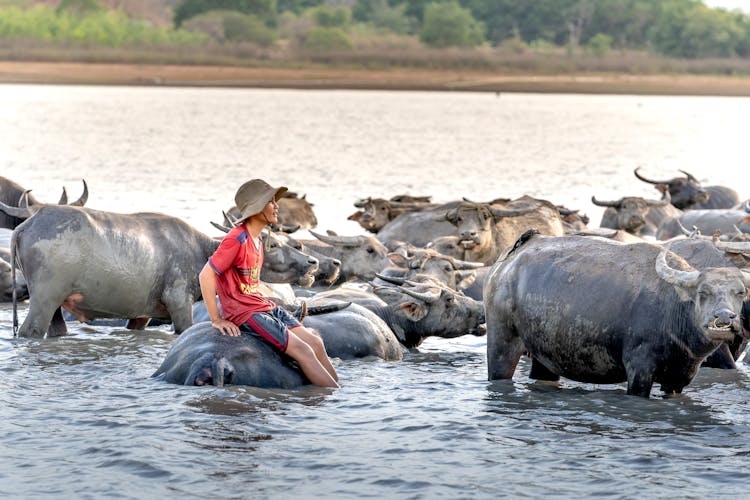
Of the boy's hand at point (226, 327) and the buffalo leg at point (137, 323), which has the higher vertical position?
the boy's hand at point (226, 327)

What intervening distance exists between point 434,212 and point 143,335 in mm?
6588

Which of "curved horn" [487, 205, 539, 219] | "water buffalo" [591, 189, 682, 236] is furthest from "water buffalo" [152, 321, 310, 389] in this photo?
"water buffalo" [591, 189, 682, 236]

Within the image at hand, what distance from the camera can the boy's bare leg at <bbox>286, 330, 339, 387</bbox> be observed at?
361 inches

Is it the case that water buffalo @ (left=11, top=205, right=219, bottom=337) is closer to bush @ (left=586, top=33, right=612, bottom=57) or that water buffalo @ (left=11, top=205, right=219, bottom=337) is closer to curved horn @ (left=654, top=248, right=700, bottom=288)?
curved horn @ (left=654, top=248, right=700, bottom=288)

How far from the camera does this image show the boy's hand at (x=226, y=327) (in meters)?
9.10

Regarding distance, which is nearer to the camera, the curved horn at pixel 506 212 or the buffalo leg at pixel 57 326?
the buffalo leg at pixel 57 326

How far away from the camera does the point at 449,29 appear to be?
126m

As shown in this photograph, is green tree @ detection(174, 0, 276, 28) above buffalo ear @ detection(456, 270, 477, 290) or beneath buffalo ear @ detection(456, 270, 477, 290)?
above

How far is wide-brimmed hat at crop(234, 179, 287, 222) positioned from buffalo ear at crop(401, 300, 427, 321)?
8.83 feet

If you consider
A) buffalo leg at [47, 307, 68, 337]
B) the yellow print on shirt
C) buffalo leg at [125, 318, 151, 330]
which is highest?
the yellow print on shirt

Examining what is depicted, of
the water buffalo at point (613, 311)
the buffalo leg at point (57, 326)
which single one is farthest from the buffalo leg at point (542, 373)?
the buffalo leg at point (57, 326)

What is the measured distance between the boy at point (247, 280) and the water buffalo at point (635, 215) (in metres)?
12.5

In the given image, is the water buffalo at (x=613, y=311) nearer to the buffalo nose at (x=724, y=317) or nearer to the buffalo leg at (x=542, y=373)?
the buffalo nose at (x=724, y=317)

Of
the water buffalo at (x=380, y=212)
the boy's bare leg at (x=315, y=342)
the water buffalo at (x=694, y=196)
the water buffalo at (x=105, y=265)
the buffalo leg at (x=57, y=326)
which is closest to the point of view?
the boy's bare leg at (x=315, y=342)
